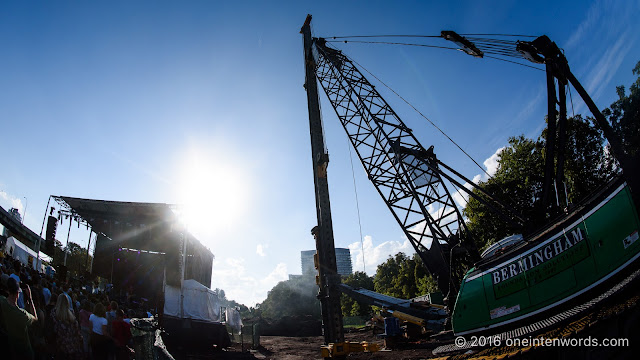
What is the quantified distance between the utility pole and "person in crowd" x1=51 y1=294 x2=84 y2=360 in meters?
7.01

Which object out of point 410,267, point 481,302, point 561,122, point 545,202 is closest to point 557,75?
point 561,122

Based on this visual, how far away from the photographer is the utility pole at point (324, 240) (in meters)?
10.5

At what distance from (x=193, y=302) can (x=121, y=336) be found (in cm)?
1270

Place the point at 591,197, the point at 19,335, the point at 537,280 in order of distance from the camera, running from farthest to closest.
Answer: the point at 537,280, the point at 591,197, the point at 19,335

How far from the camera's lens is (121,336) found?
24.3ft

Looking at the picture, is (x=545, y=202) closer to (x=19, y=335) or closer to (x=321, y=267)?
(x=321, y=267)

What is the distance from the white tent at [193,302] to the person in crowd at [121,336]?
10955mm

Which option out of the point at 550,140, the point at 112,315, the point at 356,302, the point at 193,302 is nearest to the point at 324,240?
the point at 112,315

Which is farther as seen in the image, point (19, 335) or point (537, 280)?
point (537, 280)

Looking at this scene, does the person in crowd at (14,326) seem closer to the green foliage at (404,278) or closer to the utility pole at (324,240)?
the utility pole at (324,240)

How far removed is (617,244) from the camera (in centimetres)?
436

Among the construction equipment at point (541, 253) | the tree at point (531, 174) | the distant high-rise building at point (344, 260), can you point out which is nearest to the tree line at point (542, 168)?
the tree at point (531, 174)

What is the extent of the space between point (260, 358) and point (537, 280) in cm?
1373

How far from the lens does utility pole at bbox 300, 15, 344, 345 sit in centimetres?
1046
